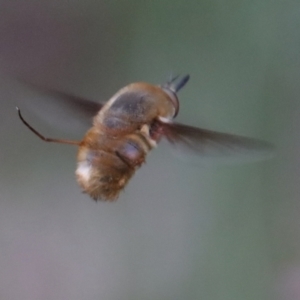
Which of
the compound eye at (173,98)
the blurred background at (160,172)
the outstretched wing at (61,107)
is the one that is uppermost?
the compound eye at (173,98)

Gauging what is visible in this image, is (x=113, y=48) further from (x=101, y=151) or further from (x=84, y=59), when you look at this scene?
(x=101, y=151)

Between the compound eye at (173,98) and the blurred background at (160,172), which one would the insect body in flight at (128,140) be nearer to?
the compound eye at (173,98)

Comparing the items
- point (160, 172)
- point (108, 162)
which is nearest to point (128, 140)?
point (108, 162)

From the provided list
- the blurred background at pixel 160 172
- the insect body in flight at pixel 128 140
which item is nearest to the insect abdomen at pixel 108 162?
the insect body in flight at pixel 128 140

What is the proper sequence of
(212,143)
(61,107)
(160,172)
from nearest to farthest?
(212,143) → (61,107) → (160,172)

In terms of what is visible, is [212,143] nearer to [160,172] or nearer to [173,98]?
[173,98]

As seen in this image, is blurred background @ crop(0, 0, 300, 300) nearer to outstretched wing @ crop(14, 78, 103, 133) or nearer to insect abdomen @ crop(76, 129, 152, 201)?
outstretched wing @ crop(14, 78, 103, 133)

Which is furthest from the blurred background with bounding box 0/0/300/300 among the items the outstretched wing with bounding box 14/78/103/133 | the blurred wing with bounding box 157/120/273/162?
the blurred wing with bounding box 157/120/273/162
